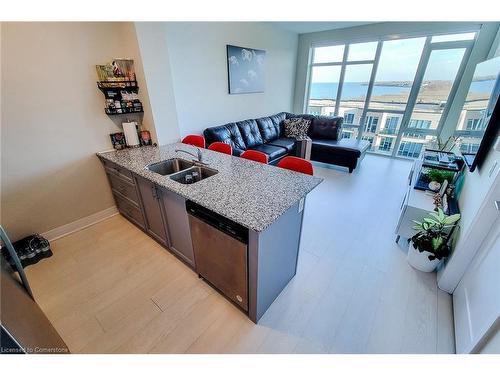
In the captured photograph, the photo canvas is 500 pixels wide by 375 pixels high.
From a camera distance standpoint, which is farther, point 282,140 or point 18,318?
point 282,140

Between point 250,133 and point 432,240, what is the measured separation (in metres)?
3.17

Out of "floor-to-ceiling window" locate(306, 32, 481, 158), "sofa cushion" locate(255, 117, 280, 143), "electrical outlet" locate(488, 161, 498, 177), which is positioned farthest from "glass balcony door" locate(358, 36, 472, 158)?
"electrical outlet" locate(488, 161, 498, 177)

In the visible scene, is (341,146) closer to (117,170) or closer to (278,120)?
(278,120)

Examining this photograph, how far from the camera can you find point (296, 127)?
482 cm

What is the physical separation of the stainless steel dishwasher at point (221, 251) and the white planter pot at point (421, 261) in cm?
161

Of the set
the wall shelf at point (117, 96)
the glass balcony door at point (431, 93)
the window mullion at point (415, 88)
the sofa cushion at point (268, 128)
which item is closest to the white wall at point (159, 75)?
the wall shelf at point (117, 96)

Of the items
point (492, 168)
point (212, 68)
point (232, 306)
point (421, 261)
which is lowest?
point (232, 306)

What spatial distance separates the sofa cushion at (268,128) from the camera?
441 centimetres

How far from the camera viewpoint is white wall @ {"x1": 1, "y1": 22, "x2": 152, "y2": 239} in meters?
1.84

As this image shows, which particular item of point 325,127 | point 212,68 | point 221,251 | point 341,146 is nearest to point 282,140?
point 325,127

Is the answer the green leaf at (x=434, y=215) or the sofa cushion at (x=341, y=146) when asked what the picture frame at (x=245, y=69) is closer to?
the sofa cushion at (x=341, y=146)

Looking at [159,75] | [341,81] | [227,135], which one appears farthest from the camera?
[341,81]
